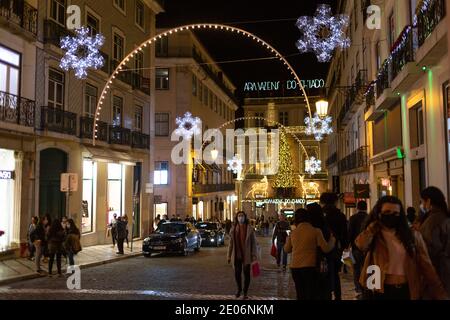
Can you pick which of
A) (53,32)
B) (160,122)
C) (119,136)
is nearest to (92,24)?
(53,32)

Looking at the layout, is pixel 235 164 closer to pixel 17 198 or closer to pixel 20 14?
pixel 17 198

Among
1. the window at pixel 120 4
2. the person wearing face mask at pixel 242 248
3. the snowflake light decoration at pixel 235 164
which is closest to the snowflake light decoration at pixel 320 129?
the person wearing face mask at pixel 242 248

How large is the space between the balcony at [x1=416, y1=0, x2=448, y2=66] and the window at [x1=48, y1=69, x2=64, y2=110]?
14888mm

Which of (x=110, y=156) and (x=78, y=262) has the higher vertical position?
(x=110, y=156)

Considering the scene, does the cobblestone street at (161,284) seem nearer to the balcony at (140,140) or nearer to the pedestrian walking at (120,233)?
the pedestrian walking at (120,233)

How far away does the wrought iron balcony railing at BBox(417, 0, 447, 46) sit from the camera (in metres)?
11.4

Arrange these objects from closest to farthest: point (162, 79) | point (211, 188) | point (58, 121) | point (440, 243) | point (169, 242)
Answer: point (440, 243)
point (169, 242)
point (58, 121)
point (162, 79)
point (211, 188)

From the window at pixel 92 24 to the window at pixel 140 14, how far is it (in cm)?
584

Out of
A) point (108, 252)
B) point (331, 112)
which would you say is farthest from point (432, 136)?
point (331, 112)

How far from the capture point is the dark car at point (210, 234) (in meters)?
28.2

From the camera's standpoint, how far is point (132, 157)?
95.8ft

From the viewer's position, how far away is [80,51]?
22672 millimetres

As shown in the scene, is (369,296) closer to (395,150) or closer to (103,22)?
(395,150)

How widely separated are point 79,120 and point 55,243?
32.7 feet
